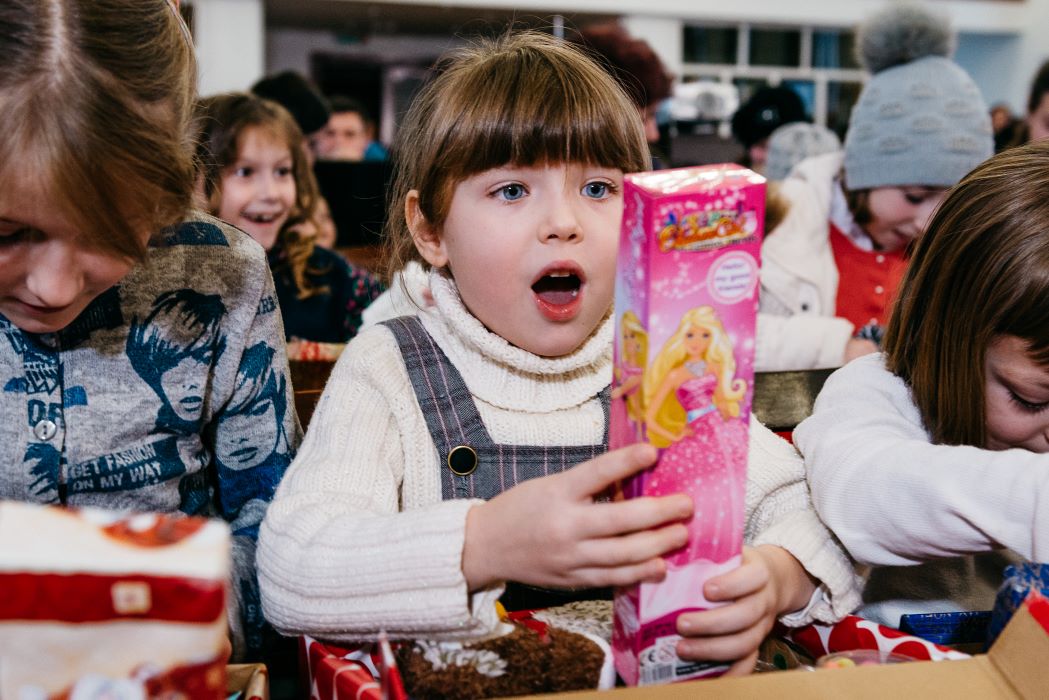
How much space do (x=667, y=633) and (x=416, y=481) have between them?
1.23 ft

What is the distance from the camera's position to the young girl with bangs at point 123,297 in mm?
707

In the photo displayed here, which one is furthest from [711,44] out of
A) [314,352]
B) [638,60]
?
[314,352]

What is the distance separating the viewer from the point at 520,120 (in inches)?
36.7

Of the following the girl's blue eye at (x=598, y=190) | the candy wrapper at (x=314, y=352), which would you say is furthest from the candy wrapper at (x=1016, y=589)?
the candy wrapper at (x=314, y=352)

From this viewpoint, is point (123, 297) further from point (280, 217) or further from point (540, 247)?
point (280, 217)

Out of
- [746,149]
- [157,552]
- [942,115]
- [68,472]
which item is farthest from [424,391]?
[746,149]

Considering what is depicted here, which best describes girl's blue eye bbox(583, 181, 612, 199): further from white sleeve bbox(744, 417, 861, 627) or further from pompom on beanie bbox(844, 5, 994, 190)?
pompom on beanie bbox(844, 5, 994, 190)

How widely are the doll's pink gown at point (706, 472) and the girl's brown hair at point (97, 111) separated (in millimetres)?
483

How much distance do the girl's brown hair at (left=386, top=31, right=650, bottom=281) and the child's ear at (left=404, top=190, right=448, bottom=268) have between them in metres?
0.01

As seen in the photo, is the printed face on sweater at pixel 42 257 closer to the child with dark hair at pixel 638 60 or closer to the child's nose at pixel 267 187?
the child's nose at pixel 267 187

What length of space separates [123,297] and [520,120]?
0.46 meters

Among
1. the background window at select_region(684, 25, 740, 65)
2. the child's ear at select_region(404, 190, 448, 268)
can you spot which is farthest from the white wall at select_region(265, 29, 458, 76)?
the child's ear at select_region(404, 190, 448, 268)

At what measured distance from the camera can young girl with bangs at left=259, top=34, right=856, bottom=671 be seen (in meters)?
0.73

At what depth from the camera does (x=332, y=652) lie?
774mm
